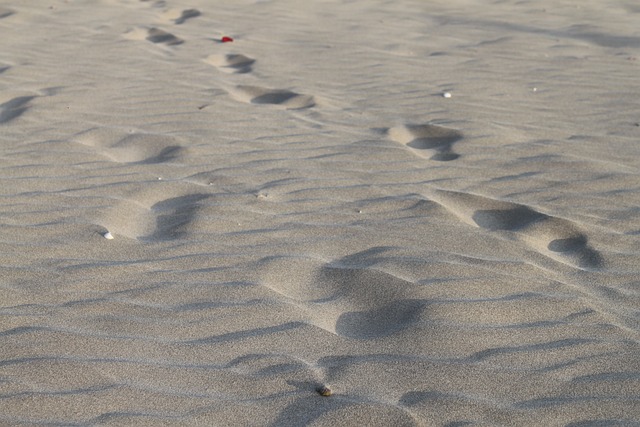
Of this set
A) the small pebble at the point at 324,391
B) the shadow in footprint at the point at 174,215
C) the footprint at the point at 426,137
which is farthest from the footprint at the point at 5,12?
the small pebble at the point at 324,391

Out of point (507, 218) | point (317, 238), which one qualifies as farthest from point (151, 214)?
point (507, 218)

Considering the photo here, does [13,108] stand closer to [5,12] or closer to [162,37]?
[162,37]

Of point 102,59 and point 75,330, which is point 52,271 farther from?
point 102,59

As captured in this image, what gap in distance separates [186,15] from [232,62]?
2.00 m

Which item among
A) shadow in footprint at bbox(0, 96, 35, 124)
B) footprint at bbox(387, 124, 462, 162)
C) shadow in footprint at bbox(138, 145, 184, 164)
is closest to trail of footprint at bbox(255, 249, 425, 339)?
shadow in footprint at bbox(138, 145, 184, 164)

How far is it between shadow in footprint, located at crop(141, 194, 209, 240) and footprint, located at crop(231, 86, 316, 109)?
1604mm

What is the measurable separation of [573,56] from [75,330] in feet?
16.1

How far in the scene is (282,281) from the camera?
273 centimetres

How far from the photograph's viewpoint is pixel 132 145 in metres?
4.18

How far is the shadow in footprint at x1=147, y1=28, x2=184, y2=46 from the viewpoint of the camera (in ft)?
21.8

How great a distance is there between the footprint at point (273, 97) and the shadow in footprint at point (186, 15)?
2563mm

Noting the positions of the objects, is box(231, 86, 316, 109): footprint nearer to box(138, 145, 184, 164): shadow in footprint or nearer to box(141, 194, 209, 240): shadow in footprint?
box(138, 145, 184, 164): shadow in footprint

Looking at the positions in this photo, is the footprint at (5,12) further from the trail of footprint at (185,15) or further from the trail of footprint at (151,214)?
the trail of footprint at (151,214)

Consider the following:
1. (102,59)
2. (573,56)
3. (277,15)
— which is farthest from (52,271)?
(277,15)
